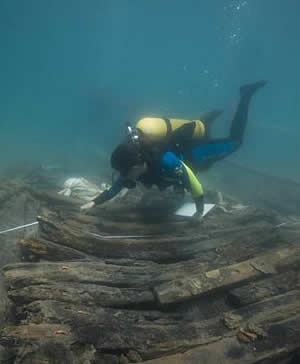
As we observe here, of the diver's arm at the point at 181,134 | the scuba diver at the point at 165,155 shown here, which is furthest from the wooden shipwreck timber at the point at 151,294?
the diver's arm at the point at 181,134

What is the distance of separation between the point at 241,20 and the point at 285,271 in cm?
7544

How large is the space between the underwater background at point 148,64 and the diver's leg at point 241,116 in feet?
29.1

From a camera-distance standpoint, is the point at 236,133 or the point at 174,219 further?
the point at 236,133

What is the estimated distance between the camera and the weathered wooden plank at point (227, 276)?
12.8 feet

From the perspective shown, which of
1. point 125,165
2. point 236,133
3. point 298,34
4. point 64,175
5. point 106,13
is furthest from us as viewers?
point 106,13

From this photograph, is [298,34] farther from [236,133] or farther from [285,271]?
[285,271]

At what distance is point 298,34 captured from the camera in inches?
2235

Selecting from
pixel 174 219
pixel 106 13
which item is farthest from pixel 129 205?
pixel 106 13

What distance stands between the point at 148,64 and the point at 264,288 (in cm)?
15499

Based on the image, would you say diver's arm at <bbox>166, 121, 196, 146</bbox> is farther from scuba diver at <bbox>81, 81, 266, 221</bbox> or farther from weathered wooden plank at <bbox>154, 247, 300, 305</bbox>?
weathered wooden plank at <bbox>154, 247, 300, 305</bbox>

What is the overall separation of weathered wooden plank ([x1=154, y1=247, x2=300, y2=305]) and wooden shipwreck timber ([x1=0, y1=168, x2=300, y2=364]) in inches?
0.5

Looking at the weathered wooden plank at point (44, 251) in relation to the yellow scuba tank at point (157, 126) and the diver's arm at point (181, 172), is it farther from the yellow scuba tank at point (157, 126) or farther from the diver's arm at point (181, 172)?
the yellow scuba tank at point (157, 126)

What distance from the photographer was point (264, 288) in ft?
13.5

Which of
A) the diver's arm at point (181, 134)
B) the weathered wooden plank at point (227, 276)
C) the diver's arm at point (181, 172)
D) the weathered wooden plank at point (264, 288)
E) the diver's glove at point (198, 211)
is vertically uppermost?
the diver's arm at point (181, 134)
